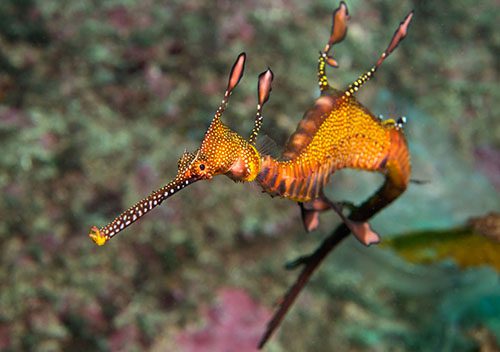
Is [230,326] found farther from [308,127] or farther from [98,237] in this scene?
[98,237]

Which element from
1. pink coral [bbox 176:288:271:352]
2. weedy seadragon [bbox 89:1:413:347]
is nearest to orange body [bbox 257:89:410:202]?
weedy seadragon [bbox 89:1:413:347]

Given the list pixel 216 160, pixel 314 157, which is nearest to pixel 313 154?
pixel 314 157

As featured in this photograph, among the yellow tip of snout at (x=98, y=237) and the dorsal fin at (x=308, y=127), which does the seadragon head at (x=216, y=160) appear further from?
the dorsal fin at (x=308, y=127)

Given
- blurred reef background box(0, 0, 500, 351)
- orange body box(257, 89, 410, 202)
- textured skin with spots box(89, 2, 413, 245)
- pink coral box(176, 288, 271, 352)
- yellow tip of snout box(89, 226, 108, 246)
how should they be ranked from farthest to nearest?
pink coral box(176, 288, 271, 352)
blurred reef background box(0, 0, 500, 351)
orange body box(257, 89, 410, 202)
textured skin with spots box(89, 2, 413, 245)
yellow tip of snout box(89, 226, 108, 246)

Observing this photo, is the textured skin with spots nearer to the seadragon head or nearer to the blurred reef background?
the seadragon head

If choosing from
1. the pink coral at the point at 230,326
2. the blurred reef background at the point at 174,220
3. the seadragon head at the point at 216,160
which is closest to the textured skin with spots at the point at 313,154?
the seadragon head at the point at 216,160

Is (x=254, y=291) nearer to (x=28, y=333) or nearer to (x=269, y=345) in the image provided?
(x=269, y=345)
